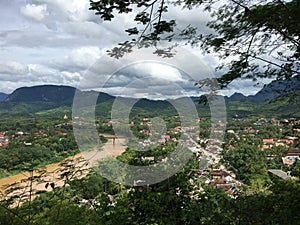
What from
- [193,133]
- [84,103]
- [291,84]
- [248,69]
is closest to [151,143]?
[193,133]

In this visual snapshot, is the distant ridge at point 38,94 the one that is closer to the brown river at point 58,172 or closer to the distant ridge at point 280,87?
the brown river at point 58,172

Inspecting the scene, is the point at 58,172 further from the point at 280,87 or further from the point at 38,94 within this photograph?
the point at 38,94

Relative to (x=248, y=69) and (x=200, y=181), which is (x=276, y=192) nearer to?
(x=200, y=181)

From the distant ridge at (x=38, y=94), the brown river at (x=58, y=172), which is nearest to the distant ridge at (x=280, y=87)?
the brown river at (x=58, y=172)

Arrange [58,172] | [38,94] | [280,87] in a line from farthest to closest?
1. [38,94]
2. [280,87]
3. [58,172]

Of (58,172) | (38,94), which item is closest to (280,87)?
(58,172)

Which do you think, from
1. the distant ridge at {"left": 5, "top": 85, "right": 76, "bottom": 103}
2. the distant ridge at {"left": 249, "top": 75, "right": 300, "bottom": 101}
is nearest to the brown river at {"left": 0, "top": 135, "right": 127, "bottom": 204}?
the distant ridge at {"left": 249, "top": 75, "right": 300, "bottom": 101}

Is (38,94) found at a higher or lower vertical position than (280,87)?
higher

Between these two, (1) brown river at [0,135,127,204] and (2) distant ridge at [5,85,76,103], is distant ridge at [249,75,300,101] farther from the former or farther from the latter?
(2) distant ridge at [5,85,76,103]
